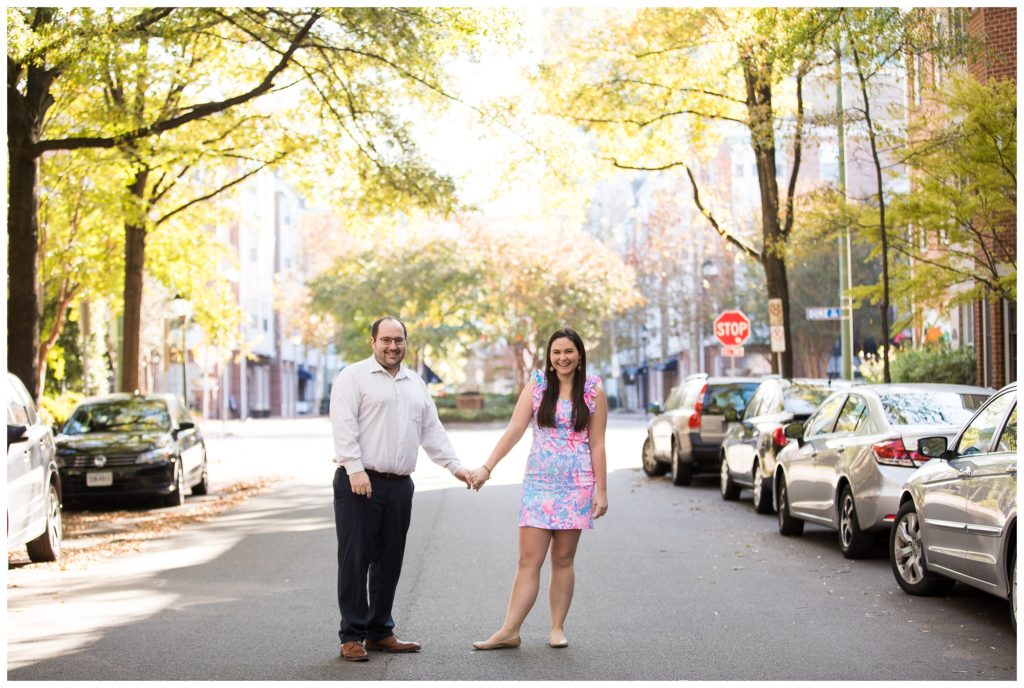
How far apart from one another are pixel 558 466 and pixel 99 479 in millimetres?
11649

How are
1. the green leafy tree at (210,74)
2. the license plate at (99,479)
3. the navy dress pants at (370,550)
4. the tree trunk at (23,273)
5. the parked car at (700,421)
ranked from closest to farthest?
the navy dress pants at (370,550) → the green leafy tree at (210,74) → the tree trunk at (23,273) → the license plate at (99,479) → the parked car at (700,421)

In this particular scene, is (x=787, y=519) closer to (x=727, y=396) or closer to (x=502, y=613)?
(x=502, y=613)

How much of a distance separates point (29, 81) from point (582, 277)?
137 ft

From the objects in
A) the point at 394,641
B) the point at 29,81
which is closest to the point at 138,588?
the point at 394,641

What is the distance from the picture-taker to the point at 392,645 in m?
7.89

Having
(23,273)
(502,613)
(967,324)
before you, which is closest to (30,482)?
(502,613)

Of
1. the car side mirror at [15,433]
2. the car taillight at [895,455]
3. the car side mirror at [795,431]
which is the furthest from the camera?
the car side mirror at [795,431]

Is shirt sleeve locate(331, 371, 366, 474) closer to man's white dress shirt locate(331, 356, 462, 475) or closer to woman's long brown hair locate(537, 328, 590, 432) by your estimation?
man's white dress shirt locate(331, 356, 462, 475)

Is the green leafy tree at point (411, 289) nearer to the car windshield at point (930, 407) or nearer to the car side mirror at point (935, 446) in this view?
the car windshield at point (930, 407)

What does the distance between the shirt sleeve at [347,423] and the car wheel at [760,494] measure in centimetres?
966

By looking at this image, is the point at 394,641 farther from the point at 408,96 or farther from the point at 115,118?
the point at 408,96

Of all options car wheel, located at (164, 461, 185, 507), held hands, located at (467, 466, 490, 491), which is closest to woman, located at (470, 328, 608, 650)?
held hands, located at (467, 466, 490, 491)

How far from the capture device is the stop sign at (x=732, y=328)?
96.5 feet

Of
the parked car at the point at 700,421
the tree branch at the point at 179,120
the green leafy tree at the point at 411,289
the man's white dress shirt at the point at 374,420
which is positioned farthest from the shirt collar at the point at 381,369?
the green leafy tree at the point at 411,289
